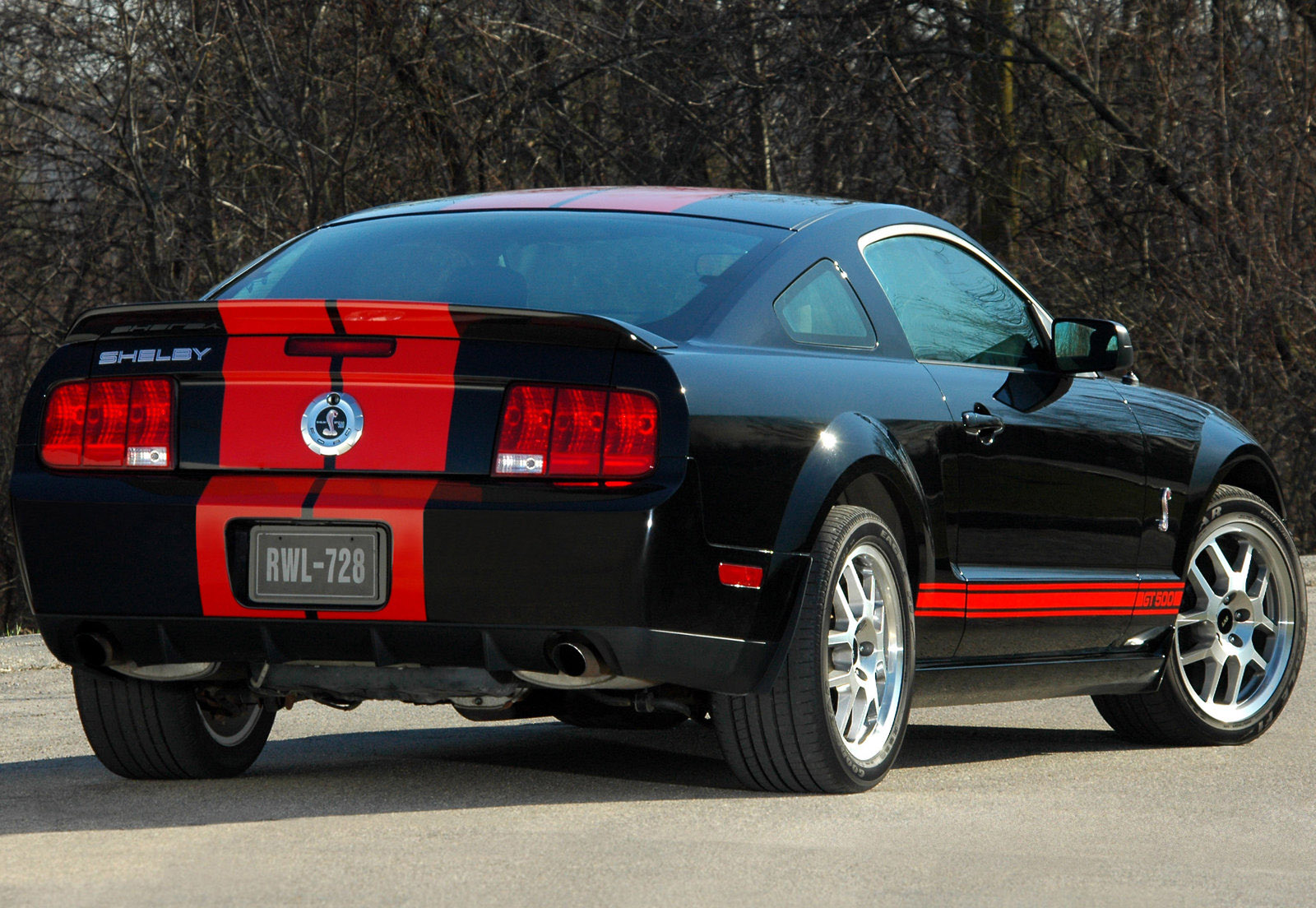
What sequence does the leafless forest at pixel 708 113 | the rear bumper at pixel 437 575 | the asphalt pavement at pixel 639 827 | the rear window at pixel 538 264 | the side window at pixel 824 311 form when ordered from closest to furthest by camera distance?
the asphalt pavement at pixel 639 827, the rear bumper at pixel 437 575, the rear window at pixel 538 264, the side window at pixel 824 311, the leafless forest at pixel 708 113

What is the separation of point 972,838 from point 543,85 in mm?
13404

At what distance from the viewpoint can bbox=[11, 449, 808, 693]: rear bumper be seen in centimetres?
443

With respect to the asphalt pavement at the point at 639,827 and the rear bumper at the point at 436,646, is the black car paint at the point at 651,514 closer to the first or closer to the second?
the rear bumper at the point at 436,646

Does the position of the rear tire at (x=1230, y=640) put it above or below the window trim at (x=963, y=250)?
below

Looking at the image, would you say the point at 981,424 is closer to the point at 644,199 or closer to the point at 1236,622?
the point at 644,199

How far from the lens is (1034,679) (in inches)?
233

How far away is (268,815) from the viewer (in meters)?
4.79

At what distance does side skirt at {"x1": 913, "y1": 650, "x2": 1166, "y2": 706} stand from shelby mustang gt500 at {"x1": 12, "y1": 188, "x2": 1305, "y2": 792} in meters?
0.02

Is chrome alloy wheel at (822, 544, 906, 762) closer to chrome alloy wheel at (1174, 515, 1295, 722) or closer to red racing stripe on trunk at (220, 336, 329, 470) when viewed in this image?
red racing stripe on trunk at (220, 336, 329, 470)

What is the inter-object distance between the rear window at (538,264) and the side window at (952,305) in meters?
0.54

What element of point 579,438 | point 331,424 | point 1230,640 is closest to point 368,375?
point 331,424

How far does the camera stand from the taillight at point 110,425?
4680 mm

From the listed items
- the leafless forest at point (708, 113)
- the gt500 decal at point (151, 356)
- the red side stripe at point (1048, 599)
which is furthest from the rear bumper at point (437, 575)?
the leafless forest at point (708, 113)

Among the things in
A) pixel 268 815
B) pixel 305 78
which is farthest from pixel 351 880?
pixel 305 78
